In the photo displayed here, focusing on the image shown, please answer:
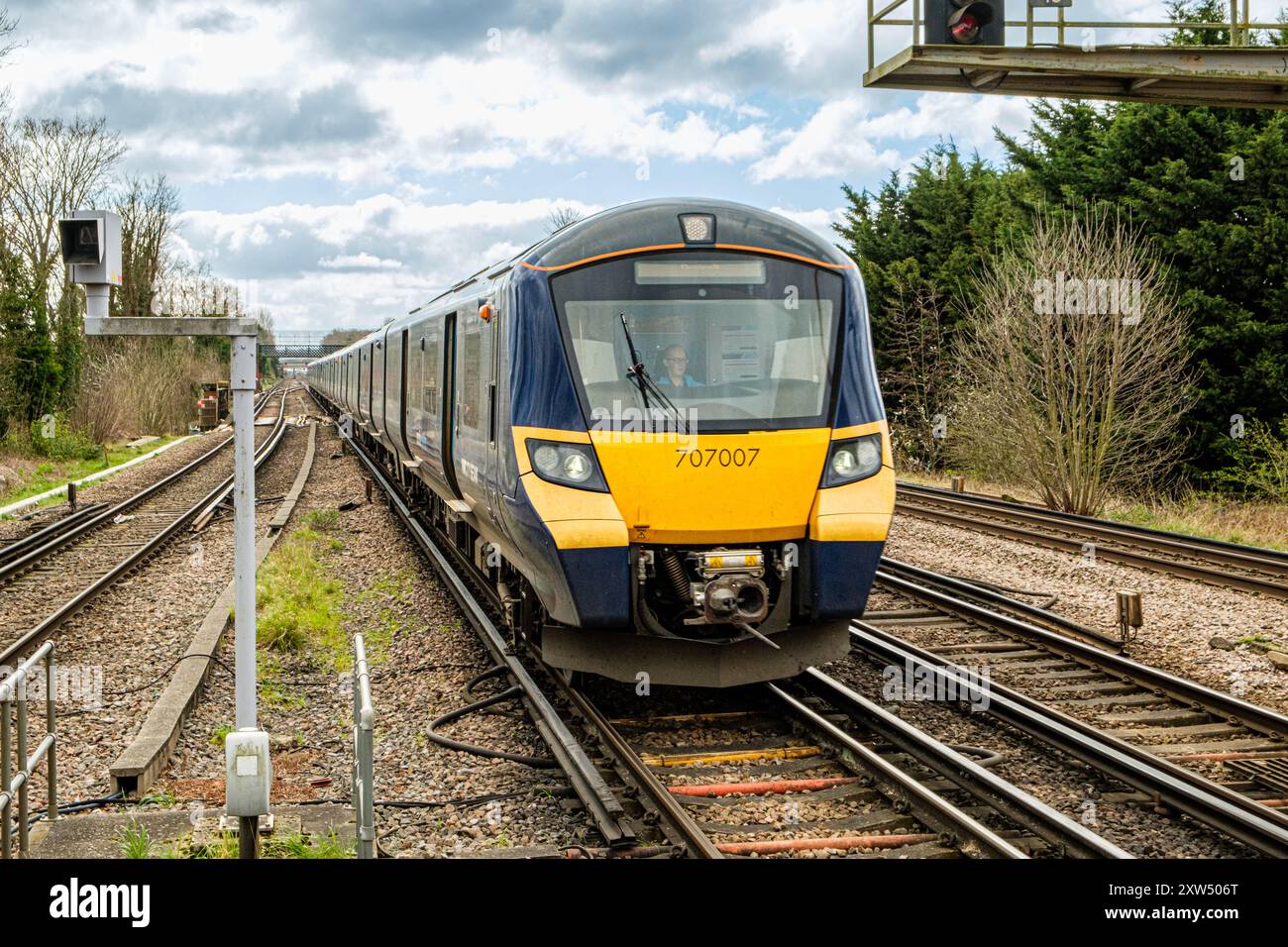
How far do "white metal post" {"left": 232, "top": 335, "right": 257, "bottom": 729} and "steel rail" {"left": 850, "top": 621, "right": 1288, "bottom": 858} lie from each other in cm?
420

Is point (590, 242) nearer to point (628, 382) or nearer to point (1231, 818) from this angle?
point (628, 382)

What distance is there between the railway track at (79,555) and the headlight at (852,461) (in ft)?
22.2

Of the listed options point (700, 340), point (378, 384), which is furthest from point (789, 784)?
point (378, 384)

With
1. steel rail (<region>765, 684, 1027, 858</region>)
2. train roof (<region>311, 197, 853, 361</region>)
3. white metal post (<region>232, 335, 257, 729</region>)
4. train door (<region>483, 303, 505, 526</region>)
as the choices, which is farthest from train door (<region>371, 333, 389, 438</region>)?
steel rail (<region>765, 684, 1027, 858</region>)

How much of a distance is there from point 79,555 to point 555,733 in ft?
35.2

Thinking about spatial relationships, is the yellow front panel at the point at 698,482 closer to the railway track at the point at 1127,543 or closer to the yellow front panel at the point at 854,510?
the yellow front panel at the point at 854,510

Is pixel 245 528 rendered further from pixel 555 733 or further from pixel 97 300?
pixel 555 733

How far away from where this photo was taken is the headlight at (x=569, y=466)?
6.38m

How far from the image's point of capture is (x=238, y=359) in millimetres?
5254

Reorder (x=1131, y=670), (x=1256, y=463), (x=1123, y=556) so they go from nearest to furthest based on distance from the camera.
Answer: (x=1131, y=670) → (x=1123, y=556) → (x=1256, y=463)

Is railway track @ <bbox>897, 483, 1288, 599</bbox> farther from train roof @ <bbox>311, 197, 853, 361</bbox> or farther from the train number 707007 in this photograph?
the train number 707007

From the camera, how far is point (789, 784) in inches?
227

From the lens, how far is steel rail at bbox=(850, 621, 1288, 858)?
5121 mm

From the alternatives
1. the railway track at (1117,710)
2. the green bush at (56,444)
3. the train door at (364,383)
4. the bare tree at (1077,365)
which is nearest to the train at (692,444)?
the railway track at (1117,710)
